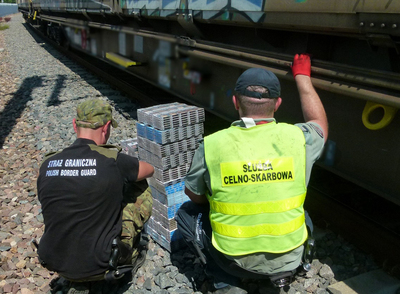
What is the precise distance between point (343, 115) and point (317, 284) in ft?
4.33

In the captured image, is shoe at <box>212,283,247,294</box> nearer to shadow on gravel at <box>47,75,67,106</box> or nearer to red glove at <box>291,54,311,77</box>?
red glove at <box>291,54,311,77</box>

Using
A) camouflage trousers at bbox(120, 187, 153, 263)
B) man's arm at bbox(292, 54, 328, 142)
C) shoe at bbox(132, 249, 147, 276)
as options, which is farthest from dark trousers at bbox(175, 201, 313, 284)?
man's arm at bbox(292, 54, 328, 142)

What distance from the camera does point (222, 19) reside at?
3.92 meters

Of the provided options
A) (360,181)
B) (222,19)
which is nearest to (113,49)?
(222,19)

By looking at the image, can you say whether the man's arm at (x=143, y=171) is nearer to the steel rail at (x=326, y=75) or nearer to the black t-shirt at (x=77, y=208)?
the black t-shirt at (x=77, y=208)

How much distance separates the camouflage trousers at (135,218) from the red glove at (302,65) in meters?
1.58

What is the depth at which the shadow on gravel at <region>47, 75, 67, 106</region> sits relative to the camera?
789 cm

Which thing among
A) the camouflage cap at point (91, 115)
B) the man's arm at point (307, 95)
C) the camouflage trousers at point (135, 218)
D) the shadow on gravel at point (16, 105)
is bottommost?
the shadow on gravel at point (16, 105)

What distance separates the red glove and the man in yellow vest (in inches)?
26.9

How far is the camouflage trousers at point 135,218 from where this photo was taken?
2.79 metres

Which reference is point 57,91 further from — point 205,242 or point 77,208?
point 205,242

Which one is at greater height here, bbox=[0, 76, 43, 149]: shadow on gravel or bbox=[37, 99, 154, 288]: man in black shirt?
bbox=[37, 99, 154, 288]: man in black shirt

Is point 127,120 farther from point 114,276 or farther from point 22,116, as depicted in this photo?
point 114,276

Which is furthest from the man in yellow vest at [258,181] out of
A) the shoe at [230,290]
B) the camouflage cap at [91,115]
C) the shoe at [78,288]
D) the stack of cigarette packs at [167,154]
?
the shoe at [78,288]
